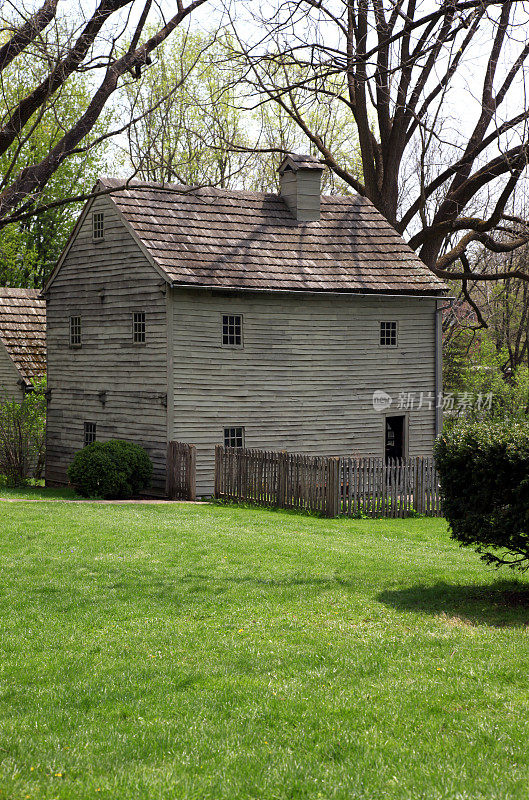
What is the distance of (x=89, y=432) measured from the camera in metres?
25.9

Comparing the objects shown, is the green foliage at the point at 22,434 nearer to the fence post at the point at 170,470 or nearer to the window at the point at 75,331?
the window at the point at 75,331

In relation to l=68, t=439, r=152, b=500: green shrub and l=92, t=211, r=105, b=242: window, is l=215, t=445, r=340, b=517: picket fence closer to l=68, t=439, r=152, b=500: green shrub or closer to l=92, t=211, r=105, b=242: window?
l=68, t=439, r=152, b=500: green shrub

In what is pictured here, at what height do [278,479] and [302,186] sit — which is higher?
[302,186]

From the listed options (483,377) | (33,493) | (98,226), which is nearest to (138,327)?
(98,226)

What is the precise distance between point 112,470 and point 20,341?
41.8 feet

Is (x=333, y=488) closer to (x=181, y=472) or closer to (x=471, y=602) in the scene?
(x=181, y=472)

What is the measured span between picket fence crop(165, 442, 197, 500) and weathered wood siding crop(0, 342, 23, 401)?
11061 mm

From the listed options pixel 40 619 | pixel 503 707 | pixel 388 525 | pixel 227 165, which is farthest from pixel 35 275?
pixel 503 707

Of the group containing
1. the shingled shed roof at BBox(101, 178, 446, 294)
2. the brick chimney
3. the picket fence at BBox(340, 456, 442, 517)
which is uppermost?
the brick chimney

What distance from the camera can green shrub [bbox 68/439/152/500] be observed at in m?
21.4

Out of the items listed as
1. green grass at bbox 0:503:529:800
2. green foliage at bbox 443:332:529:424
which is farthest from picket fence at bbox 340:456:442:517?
green foliage at bbox 443:332:529:424

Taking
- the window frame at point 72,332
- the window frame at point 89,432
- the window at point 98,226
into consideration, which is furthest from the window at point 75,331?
the window at point 98,226

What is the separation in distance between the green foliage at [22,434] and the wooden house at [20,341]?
7.02 feet

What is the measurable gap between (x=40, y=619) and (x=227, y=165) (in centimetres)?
3826
